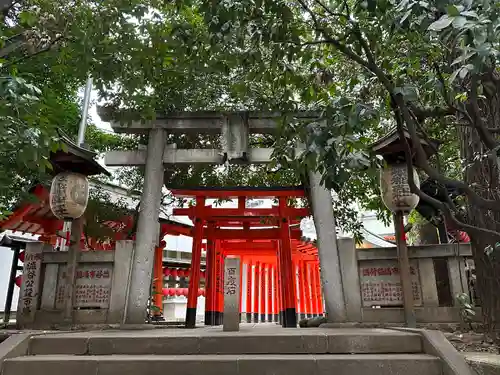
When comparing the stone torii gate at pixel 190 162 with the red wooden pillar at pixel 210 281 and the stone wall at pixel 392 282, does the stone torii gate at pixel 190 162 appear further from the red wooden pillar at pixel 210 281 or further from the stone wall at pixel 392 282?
the red wooden pillar at pixel 210 281

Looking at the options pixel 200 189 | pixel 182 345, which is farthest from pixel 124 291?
pixel 200 189

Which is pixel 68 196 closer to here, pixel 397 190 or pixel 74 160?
pixel 74 160

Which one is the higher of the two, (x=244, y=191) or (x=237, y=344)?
(x=244, y=191)

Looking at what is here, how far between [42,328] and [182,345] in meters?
3.63

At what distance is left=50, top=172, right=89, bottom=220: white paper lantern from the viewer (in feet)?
22.1

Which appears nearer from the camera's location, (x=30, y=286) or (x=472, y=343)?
(x=472, y=343)

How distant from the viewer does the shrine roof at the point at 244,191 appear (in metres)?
9.20

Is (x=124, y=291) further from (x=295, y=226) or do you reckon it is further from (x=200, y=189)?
(x=295, y=226)

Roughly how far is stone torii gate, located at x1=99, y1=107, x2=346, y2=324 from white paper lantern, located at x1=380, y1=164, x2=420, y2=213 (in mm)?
1265

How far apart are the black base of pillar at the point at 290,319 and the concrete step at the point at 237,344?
4820 mm

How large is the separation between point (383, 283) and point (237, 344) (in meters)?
3.23

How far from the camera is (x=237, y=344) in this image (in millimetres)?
4531

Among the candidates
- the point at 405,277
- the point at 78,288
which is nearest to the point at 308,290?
the point at 405,277

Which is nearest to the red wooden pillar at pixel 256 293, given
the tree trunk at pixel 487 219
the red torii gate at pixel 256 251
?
the red torii gate at pixel 256 251
